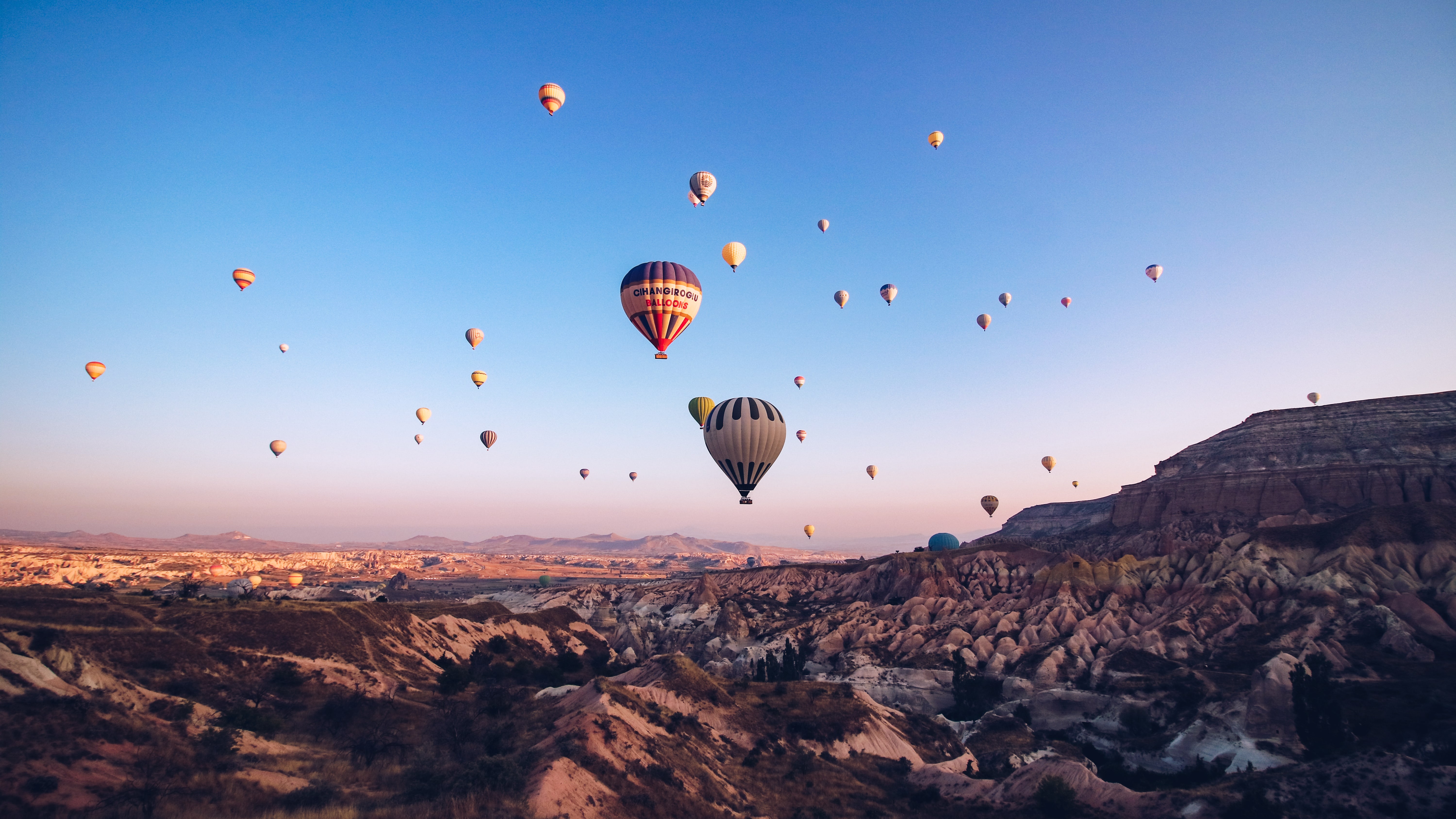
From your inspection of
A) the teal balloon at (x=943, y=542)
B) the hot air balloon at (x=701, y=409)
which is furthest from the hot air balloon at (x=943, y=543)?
the hot air balloon at (x=701, y=409)

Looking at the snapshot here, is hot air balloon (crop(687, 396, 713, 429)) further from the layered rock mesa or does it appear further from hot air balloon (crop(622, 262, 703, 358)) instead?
the layered rock mesa

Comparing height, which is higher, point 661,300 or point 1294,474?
point 661,300

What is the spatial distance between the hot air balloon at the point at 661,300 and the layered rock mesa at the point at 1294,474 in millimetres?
86318

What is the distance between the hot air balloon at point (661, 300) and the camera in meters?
58.5

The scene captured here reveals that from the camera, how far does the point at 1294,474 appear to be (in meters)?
127

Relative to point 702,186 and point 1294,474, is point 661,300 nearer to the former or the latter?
point 702,186

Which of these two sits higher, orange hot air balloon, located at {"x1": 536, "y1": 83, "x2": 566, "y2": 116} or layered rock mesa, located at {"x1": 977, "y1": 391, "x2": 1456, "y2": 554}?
orange hot air balloon, located at {"x1": 536, "y1": 83, "x2": 566, "y2": 116}

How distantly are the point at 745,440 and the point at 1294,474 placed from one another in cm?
12130

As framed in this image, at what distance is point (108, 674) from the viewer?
1345 inches

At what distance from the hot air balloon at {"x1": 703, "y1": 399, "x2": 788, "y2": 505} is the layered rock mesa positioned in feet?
244

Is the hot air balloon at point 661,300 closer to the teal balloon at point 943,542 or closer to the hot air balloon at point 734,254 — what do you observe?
the hot air balloon at point 734,254

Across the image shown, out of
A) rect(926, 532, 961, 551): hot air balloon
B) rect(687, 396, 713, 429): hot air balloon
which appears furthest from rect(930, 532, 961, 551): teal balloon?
rect(687, 396, 713, 429): hot air balloon

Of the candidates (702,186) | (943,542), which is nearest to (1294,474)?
(943,542)

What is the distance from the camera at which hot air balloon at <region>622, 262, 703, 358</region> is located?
5850cm
